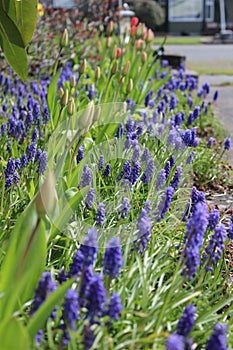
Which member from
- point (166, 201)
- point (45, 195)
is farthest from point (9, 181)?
point (45, 195)

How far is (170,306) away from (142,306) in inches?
3.2

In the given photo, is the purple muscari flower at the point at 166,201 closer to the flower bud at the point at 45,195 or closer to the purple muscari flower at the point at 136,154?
the purple muscari flower at the point at 136,154

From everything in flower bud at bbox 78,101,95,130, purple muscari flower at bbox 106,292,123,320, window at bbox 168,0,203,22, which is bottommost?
window at bbox 168,0,203,22

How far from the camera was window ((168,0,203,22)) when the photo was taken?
36.4 m

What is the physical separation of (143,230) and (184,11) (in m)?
36.4

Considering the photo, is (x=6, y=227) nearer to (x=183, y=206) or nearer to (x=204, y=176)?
(x=183, y=206)

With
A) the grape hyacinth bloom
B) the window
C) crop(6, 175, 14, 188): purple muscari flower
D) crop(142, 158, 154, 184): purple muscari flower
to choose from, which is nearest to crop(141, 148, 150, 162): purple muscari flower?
crop(142, 158, 154, 184): purple muscari flower

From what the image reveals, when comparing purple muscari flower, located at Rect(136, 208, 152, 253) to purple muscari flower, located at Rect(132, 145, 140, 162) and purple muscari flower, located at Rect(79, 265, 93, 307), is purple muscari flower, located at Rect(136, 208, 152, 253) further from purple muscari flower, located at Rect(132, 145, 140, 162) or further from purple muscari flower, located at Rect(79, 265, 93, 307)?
purple muscari flower, located at Rect(132, 145, 140, 162)

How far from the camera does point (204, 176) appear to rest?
3.84 m

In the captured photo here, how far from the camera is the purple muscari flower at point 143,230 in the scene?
191 centimetres

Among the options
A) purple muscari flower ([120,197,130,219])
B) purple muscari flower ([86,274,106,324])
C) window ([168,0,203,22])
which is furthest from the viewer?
window ([168,0,203,22])

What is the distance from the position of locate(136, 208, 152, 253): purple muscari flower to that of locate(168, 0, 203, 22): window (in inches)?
1399

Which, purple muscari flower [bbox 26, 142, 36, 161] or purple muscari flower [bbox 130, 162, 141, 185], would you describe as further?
purple muscari flower [bbox 26, 142, 36, 161]

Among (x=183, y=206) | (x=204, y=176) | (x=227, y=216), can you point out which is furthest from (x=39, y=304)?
(x=204, y=176)
